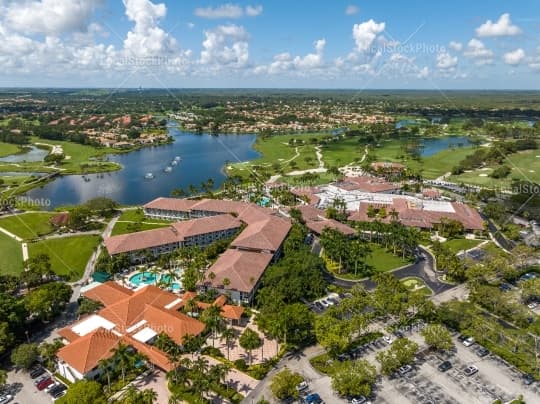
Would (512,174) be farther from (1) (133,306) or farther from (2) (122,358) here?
(2) (122,358)

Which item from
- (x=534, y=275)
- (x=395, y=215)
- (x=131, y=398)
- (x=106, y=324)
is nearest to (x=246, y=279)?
(x=106, y=324)

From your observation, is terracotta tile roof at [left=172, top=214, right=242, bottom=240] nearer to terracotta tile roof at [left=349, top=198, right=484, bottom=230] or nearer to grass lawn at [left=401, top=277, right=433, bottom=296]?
terracotta tile roof at [left=349, top=198, right=484, bottom=230]

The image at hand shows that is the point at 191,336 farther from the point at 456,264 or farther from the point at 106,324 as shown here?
the point at 456,264

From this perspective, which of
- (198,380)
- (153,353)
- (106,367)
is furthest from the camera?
(153,353)

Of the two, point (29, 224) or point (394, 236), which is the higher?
point (394, 236)

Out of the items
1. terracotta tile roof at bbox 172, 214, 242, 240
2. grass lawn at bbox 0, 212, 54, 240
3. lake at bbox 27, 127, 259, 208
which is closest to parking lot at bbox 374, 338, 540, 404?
terracotta tile roof at bbox 172, 214, 242, 240

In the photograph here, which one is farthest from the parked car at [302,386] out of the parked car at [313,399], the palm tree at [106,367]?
the palm tree at [106,367]

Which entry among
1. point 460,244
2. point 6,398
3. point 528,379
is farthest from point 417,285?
point 6,398
